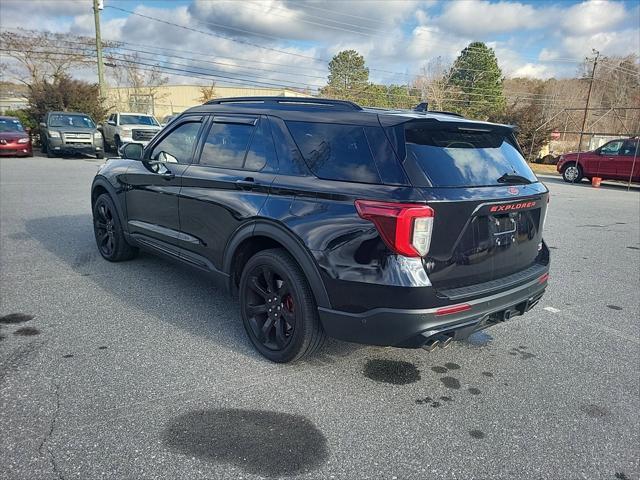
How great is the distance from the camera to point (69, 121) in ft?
62.1

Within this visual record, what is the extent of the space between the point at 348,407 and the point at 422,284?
876 millimetres

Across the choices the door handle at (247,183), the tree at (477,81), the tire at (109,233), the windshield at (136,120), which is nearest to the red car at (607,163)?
the tire at (109,233)

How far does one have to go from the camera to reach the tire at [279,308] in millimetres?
2963

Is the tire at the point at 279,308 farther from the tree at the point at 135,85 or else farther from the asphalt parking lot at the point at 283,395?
the tree at the point at 135,85

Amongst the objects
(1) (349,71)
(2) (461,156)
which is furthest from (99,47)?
(1) (349,71)

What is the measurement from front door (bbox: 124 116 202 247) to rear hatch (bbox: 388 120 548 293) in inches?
85.3

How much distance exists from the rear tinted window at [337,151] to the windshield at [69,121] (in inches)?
741

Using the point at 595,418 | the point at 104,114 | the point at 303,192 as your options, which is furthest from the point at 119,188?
the point at 104,114

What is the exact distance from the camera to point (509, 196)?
2.95 meters

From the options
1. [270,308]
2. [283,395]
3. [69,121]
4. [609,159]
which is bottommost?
[283,395]

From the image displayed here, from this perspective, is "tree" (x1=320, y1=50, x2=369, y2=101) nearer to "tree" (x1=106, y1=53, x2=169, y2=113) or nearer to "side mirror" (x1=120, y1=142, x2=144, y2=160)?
"tree" (x1=106, y1=53, x2=169, y2=113)

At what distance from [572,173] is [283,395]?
61.0 ft

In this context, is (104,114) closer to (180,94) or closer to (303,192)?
(303,192)

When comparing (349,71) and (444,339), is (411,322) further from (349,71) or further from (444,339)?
(349,71)
